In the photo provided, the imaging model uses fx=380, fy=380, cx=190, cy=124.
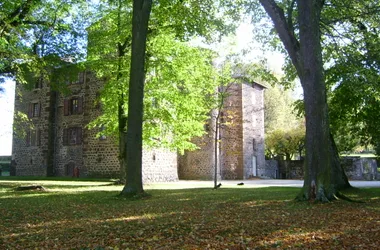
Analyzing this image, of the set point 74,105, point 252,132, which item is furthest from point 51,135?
point 252,132

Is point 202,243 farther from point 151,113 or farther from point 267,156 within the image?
point 267,156

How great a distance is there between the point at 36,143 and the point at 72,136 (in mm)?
4938

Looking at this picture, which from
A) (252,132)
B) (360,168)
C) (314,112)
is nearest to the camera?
(314,112)

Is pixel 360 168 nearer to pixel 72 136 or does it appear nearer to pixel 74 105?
pixel 72 136

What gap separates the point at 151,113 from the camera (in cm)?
2050

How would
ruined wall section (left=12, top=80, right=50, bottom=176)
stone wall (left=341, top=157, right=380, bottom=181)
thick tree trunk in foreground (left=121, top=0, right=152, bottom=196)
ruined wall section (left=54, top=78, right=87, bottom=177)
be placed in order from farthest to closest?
ruined wall section (left=12, top=80, right=50, bottom=176)
stone wall (left=341, top=157, right=380, bottom=181)
ruined wall section (left=54, top=78, right=87, bottom=177)
thick tree trunk in foreground (left=121, top=0, right=152, bottom=196)

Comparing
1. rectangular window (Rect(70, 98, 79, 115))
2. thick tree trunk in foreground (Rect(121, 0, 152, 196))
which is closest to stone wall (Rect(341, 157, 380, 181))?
rectangular window (Rect(70, 98, 79, 115))

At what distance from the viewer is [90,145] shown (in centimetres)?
3155

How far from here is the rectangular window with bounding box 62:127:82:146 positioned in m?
33.6

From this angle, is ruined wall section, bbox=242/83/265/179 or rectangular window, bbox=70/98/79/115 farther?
ruined wall section, bbox=242/83/265/179

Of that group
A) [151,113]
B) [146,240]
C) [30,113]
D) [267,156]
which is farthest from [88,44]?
[267,156]

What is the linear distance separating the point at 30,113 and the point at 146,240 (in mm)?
35741

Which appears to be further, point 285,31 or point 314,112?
point 285,31

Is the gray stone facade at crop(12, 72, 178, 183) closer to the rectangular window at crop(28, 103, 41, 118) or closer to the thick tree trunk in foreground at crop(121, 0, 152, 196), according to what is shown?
the rectangular window at crop(28, 103, 41, 118)
